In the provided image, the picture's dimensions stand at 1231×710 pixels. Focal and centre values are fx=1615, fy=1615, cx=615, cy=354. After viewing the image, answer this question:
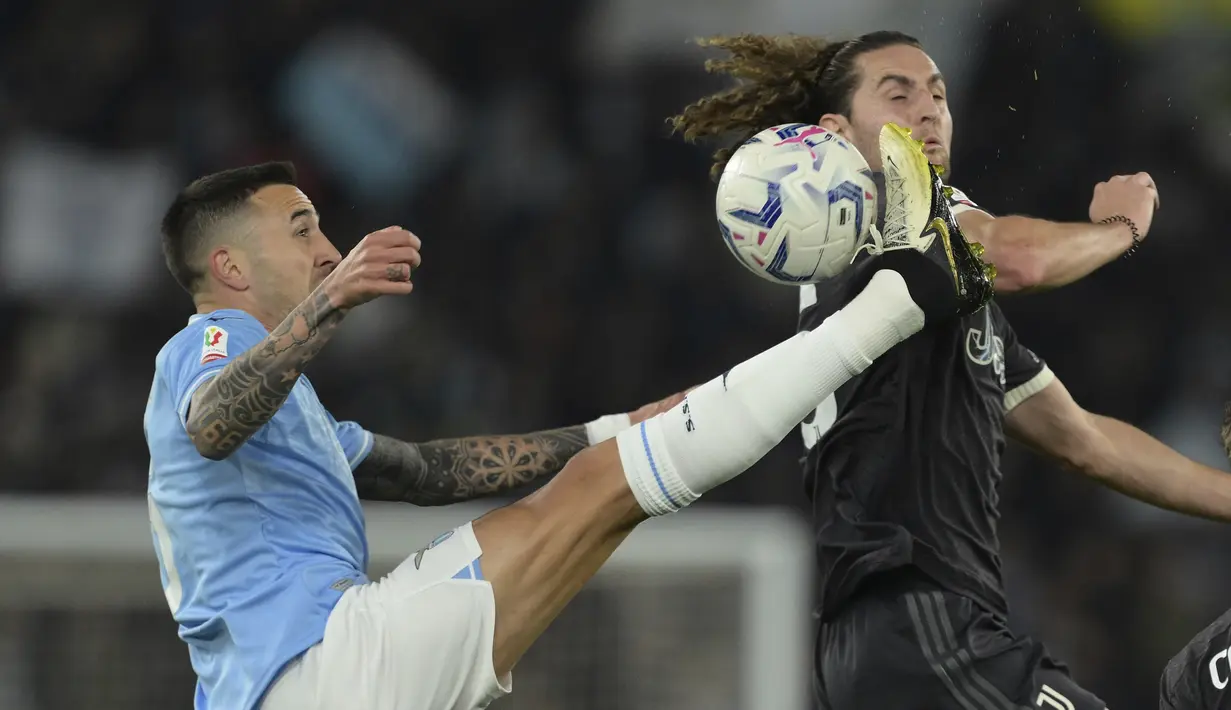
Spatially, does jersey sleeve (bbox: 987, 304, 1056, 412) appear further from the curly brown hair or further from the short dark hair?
the short dark hair

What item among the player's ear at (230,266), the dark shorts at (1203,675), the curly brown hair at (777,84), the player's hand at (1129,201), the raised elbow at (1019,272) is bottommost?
the dark shorts at (1203,675)

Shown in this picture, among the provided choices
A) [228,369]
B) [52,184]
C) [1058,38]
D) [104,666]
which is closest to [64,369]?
[52,184]

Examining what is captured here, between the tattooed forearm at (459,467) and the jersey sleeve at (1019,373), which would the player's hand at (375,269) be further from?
the jersey sleeve at (1019,373)

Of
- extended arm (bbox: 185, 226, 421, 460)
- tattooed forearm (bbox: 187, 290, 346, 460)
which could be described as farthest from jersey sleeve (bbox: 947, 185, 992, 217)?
tattooed forearm (bbox: 187, 290, 346, 460)

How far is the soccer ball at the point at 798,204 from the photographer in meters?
3.38

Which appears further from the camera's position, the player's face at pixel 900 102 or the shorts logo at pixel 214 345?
the player's face at pixel 900 102

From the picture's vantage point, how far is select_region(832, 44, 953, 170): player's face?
370cm

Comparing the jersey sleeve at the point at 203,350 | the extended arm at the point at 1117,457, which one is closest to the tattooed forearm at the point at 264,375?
the jersey sleeve at the point at 203,350

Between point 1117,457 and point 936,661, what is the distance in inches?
40.6

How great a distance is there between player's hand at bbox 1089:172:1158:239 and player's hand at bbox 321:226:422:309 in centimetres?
159

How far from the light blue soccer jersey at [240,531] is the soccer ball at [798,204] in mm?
1087

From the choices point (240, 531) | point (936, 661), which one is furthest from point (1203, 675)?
point (240, 531)

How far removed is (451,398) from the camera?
7.06 m

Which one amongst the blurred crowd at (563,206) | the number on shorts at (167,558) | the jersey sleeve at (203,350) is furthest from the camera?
the blurred crowd at (563,206)
